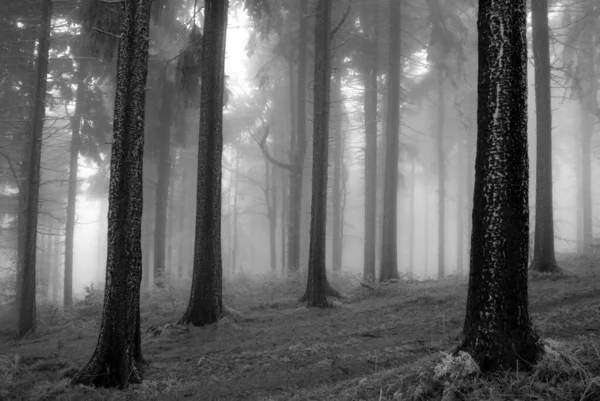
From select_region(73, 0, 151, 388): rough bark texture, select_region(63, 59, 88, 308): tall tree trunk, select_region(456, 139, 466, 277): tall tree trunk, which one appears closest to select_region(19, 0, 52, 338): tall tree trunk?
select_region(63, 59, 88, 308): tall tree trunk

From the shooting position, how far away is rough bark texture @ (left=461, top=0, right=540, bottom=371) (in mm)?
4594

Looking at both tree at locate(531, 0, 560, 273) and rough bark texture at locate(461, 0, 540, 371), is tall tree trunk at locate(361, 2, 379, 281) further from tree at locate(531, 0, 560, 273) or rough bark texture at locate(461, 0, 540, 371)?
rough bark texture at locate(461, 0, 540, 371)

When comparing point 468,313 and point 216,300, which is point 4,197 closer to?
point 216,300

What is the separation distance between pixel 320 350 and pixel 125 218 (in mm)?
4389

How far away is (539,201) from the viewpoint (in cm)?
1280

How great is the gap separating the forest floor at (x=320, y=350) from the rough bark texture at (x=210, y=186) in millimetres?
733

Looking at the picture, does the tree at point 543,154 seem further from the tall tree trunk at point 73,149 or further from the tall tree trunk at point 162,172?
the tall tree trunk at point 73,149

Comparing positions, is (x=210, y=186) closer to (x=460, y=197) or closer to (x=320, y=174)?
(x=320, y=174)

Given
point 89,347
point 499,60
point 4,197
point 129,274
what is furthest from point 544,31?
point 4,197

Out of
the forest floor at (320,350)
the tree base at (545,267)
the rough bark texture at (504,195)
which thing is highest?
the rough bark texture at (504,195)

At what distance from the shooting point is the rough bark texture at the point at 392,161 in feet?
53.1

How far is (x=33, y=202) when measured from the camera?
12.7 metres

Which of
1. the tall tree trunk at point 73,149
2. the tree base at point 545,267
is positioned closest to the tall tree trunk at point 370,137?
the tree base at point 545,267

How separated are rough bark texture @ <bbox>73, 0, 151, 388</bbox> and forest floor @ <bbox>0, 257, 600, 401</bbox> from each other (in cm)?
48
